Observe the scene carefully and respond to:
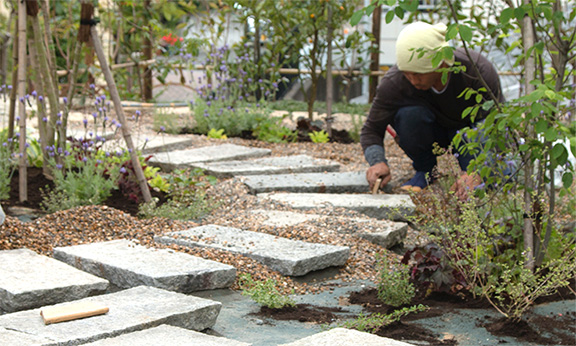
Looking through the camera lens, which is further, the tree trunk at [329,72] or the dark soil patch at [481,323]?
the tree trunk at [329,72]

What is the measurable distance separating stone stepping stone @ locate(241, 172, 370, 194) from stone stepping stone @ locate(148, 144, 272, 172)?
2.28 feet

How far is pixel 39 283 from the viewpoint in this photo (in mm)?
2371

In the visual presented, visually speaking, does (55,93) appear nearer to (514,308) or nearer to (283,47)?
(514,308)

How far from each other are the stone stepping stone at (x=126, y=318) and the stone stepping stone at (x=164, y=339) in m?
0.06

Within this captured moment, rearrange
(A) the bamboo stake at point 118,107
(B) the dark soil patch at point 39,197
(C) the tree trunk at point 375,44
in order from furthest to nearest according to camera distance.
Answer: (C) the tree trunk at point 375,44 → (B) the dark soil patch at point 39,197 → (A) the bamboo stake at point 118,107

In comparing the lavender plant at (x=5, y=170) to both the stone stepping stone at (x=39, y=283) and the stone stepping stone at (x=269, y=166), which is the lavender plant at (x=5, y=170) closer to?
the stone stepping stone at (x=39, y=283)

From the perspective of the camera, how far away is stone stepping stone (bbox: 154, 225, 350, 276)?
2.89 m

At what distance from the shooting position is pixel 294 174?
16.0 ft

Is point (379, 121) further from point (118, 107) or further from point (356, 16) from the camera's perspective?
point (356, 16)

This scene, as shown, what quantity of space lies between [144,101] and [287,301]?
7.16 m

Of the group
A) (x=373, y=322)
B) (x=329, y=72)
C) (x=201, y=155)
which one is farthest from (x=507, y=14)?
(x=329, y=72)

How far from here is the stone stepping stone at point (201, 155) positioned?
5074mm

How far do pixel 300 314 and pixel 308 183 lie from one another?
2183 mm

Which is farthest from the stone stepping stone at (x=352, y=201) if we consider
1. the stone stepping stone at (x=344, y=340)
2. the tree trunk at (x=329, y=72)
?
the tree trunk at (x=329, y=72)
